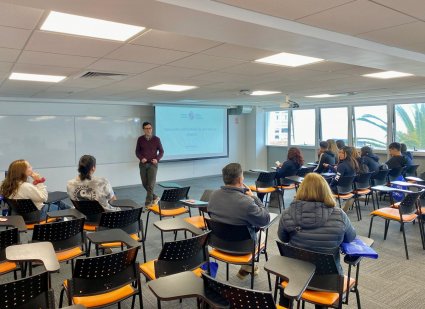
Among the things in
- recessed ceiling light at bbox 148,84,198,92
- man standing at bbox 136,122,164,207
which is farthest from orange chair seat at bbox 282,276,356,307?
man standing at bbox 136,122,164,207

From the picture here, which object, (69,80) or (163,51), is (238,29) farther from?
(69,80)

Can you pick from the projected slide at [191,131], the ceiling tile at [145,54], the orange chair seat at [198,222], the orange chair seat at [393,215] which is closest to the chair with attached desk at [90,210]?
the orange chair seat at [198,222]

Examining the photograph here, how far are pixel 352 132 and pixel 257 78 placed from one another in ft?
19.7

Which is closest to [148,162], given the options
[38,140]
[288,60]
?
[38,140]

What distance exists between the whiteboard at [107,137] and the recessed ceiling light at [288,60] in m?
5.96

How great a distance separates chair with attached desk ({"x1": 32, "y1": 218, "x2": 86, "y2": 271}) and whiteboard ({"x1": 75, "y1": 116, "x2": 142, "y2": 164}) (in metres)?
5.66

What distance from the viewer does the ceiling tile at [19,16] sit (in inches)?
80.1

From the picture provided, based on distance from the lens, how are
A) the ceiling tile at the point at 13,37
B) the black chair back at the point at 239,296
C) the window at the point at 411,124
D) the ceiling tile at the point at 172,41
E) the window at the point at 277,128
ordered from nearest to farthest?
1. the black chair back at the point at 239,296
2. the ceiling tile at the point at 13,37
3. the ceiling tile at the point at 172,41
4. the window at the point at 411,124
5. the window at the point at 277,128

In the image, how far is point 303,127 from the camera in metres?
11.1

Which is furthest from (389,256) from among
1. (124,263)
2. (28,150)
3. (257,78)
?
(28,150)

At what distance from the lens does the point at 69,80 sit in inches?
191

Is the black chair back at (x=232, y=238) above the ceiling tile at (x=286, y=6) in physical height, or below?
below

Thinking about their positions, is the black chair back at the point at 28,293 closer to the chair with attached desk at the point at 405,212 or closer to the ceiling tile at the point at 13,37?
the ceiling tile at the point at 13,37

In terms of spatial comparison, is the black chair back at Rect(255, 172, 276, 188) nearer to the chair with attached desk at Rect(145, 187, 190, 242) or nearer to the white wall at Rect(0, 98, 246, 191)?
the chair with attached desk at Rect(145, 187, 190, 242)
